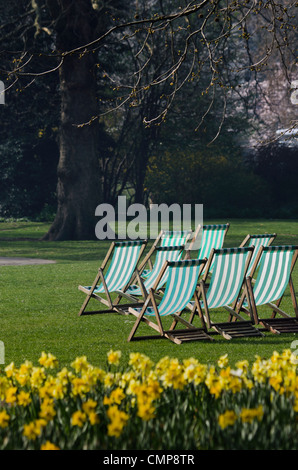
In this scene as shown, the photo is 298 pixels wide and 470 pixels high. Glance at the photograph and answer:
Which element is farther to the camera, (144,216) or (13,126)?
(144,216)

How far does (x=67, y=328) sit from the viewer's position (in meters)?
9.77

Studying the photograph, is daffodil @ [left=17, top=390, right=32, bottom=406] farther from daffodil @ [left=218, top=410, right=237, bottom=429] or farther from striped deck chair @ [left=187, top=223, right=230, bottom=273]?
striped deck chair @ [left=187, top=223, right=230, bottom=273]

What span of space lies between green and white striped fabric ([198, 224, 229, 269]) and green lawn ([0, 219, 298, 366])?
143 cm

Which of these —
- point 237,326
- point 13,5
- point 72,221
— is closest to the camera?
point 237,326

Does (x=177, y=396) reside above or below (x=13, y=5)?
below

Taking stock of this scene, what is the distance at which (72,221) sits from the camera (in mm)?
24562

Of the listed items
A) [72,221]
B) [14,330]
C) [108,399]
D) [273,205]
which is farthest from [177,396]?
[273,205]

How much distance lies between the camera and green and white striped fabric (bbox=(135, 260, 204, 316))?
8.62 meters

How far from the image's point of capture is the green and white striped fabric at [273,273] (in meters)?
9.09

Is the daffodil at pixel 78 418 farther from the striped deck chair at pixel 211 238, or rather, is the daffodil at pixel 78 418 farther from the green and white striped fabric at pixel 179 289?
the striped deck chair at pixel 211 238

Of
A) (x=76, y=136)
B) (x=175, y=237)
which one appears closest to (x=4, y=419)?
(x=175, y=237)
